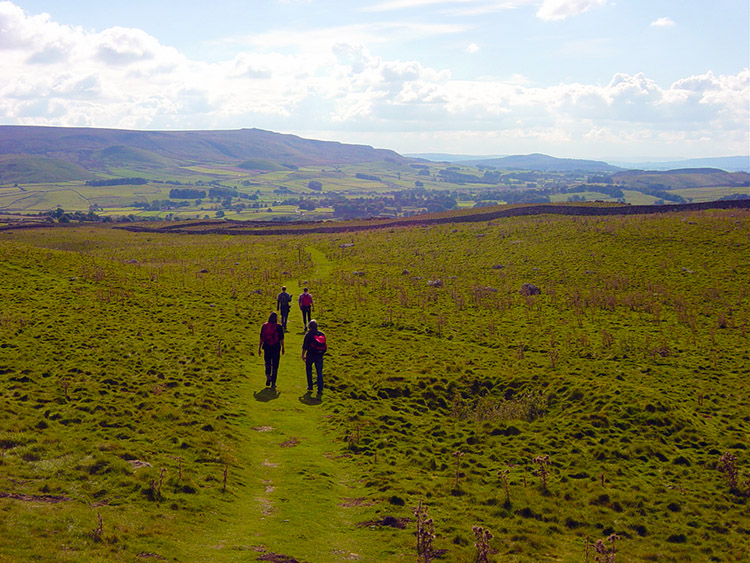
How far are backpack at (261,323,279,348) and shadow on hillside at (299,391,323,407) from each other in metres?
2.24

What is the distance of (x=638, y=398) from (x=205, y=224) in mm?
107258

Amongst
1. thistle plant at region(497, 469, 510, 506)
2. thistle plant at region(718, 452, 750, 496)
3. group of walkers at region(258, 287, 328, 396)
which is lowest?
thistle plant at region(497, 469, 510, 506)

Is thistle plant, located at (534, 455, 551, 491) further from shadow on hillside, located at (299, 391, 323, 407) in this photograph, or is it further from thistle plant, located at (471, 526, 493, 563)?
shadow on hillside, located at (299, 391, 323, 407)

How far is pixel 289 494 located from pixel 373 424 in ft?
16.9

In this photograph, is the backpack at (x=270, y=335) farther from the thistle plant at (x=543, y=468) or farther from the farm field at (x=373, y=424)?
the thistle plant at (x=543, y=468)

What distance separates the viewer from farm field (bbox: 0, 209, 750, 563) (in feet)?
32.7

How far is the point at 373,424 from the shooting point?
16.5 metres

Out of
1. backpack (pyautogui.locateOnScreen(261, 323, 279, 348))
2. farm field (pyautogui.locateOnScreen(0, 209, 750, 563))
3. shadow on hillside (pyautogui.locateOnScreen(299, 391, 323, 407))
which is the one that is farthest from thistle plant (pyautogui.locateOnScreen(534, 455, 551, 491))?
backpack (pyautogui.locateOnScreen(261, 323, 279, 348))

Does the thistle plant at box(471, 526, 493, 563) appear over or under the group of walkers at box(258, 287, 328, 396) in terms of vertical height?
under

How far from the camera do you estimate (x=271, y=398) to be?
60.6ft

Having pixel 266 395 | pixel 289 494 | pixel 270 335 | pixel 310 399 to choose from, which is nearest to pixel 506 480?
pixel 289 494

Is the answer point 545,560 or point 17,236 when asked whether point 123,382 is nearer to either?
point 545,560

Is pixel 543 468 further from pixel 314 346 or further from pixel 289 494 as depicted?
pixel 314 346

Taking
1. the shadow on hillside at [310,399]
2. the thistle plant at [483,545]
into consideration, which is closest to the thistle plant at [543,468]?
the thistle plant at [483,545]
